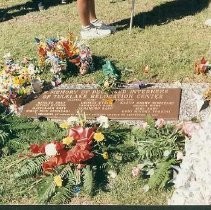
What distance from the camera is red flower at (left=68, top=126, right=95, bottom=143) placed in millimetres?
5039

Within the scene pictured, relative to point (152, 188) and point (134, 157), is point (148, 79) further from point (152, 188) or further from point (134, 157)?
point (152, 188)

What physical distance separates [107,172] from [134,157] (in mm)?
333

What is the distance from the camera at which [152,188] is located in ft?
15.1

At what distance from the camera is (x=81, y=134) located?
509 cm

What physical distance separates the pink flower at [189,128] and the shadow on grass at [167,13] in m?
3.24

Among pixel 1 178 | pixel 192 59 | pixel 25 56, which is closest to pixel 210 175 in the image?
pixel 1 178

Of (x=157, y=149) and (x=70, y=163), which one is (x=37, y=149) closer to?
(x=70, y=163)

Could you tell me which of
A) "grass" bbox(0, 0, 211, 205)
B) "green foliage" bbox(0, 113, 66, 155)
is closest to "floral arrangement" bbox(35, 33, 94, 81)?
"grass" bbox(0, 0, 211, 205)

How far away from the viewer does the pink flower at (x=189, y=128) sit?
4.91 metres

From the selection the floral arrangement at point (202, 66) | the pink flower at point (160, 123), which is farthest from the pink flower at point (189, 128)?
the floral arrangement at point (202, 66)

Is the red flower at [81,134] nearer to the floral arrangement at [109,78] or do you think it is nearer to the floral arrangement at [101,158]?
the floral arrangement at [101,158]

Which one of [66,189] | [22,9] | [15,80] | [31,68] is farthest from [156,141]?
[22,9]

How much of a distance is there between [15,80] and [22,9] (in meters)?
3.84

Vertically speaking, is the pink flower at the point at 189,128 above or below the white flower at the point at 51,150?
above
